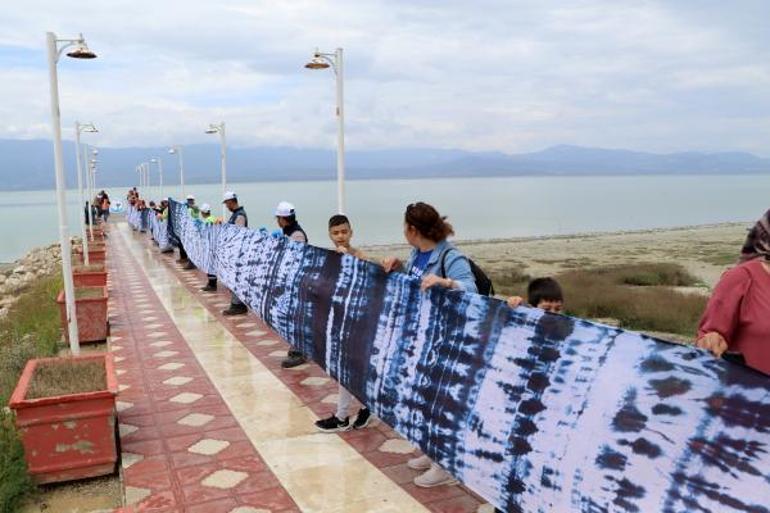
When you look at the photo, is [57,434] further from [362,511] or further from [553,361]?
[553,361]

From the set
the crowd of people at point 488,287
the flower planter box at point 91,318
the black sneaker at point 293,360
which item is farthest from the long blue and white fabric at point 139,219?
the crowd of people at point 488,287

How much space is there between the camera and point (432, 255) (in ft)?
14.1

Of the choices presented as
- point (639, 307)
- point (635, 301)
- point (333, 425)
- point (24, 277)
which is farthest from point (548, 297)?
point (24, 277)

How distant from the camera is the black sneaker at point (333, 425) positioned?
5.42 m

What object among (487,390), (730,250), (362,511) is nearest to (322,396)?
(362,511)

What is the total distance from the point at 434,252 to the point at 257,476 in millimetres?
1933

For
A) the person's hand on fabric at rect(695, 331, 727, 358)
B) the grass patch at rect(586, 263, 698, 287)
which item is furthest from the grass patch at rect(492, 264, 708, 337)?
the person's hand on fabric at rect(695, 331, 727, 358)

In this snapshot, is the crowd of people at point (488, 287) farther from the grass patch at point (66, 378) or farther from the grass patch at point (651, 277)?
the grass patch at point (651, 277)

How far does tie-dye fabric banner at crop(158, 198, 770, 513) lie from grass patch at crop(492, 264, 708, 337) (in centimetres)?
1102

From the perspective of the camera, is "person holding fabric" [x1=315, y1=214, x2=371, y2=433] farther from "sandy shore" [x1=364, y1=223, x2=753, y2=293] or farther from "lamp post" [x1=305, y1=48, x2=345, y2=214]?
"sandy shore" [x1=364, y1=223, x2=753, y2=293]

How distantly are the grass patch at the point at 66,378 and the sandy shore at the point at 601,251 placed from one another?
19256 millimetres

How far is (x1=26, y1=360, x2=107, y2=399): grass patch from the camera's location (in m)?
4.70

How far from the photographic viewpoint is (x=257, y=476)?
4605 mm

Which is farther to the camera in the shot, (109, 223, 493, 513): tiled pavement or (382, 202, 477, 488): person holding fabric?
(109, 223, 493, 513): tiled pavement
